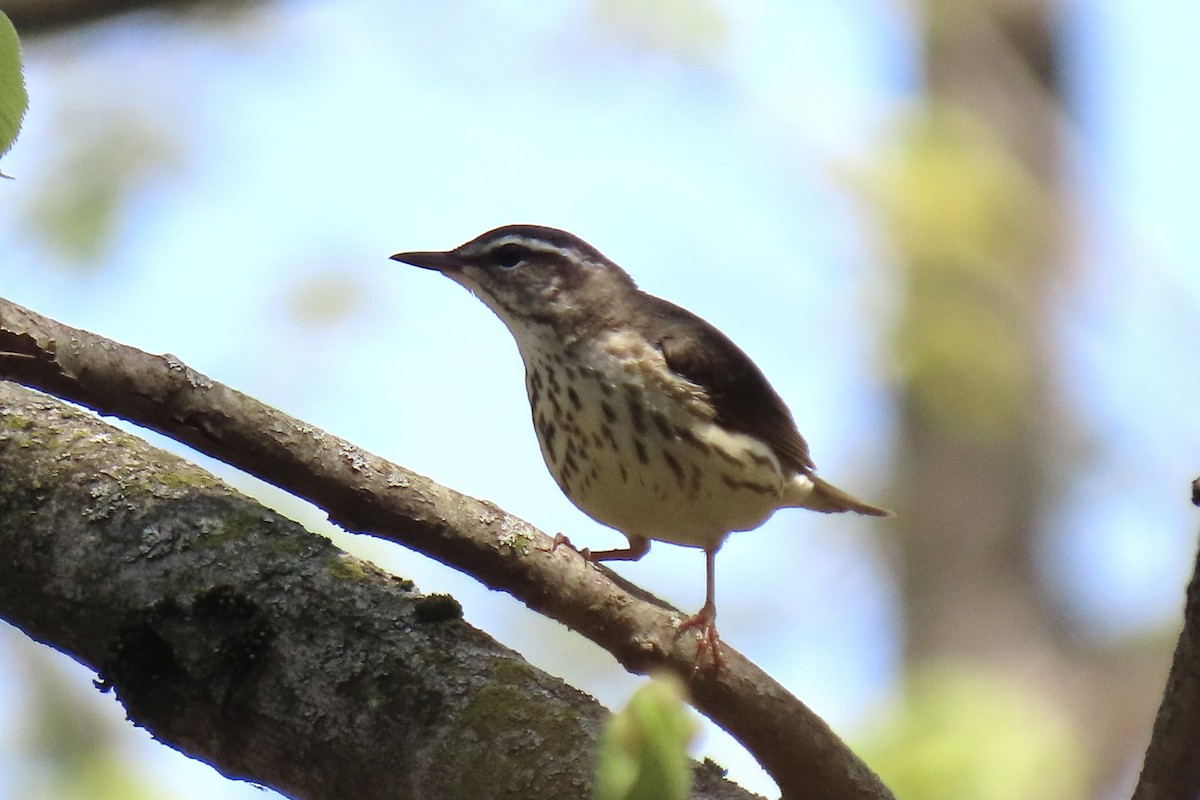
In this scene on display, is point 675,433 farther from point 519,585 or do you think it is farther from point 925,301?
point 925,301

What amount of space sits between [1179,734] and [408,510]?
1.72 m

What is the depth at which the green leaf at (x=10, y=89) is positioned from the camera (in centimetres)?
201

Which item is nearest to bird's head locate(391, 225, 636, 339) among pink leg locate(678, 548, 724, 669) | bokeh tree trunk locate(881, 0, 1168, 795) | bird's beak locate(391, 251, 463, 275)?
bird's beak locate(391, 251, 463, 275)

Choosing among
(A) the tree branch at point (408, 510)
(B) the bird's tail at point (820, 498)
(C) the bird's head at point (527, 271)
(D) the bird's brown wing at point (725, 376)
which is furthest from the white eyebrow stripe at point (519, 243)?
(A) the tree branch at point (408, 510)

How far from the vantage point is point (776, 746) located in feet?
10.7

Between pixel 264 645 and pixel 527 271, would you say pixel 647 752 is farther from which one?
pixel 527 271

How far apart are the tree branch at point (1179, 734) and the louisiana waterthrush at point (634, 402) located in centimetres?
207

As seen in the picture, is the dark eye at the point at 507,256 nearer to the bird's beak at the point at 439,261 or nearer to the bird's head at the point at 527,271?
the bird's head at the point at 527,271

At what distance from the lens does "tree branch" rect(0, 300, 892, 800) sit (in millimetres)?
3131

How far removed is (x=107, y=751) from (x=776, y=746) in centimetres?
496

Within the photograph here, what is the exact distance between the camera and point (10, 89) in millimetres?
2043

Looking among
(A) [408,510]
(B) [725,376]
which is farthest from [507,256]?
(A) [408,510]

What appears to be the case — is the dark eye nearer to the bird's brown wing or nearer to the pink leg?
the bird's brown wing

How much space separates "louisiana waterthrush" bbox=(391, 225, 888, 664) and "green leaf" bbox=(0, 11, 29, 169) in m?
2.83
